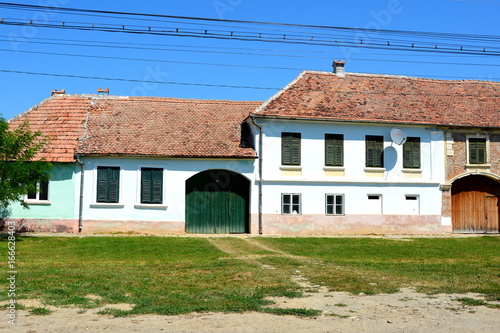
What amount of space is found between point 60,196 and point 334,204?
12.3m

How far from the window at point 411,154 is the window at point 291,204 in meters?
5.64

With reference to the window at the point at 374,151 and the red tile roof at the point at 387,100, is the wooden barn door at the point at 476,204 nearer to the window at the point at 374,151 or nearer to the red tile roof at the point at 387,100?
the red tile roof at the point at 387,100

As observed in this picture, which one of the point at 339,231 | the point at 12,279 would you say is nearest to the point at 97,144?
the point at 339,231

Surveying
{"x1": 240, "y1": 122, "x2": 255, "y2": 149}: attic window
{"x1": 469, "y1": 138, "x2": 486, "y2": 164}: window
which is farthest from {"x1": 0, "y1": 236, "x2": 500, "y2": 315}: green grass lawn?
{"x1": 469, "y1": 138, "x2": 486, "y2": 164}: window

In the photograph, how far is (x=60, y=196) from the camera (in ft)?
76.5

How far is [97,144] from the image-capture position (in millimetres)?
23672

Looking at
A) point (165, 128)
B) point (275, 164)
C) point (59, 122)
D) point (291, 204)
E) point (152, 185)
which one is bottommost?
point (291, 204)

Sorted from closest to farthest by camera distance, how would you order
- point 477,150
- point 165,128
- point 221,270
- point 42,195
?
1. point 221,270
2. point 42,195
3. point 165,128
4. point 477,150

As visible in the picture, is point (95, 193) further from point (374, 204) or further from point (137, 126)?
point (374, 204)

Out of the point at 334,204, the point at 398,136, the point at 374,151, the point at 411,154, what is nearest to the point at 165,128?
the point at 334,204

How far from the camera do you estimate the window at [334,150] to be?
82.3 feet

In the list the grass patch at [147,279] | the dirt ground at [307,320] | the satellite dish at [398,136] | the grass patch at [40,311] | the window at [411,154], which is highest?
the satellite dish at [398,136]

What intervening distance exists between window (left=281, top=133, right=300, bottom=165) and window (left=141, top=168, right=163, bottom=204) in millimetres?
5631

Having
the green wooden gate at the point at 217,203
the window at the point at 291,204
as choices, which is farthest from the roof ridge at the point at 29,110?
the window at the point at 291,204
